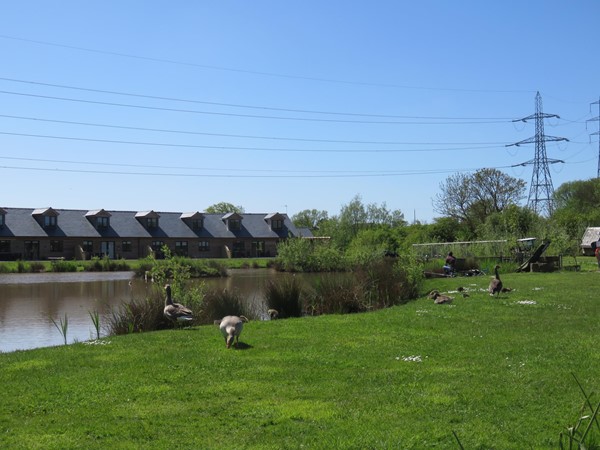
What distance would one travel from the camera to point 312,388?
7988 mm

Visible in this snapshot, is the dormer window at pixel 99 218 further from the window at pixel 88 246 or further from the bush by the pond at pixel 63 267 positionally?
the bush by the pond at pixel 63 267

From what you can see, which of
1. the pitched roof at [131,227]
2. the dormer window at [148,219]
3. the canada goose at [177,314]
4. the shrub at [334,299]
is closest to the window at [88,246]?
the pitched roof at [131,227]

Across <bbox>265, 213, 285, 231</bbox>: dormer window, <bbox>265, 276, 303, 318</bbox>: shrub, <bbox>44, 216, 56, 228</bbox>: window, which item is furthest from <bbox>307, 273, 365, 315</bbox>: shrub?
<bbox>265, 213, 285, 231</bbox>: dormer window

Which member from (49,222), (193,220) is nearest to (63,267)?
(49,222)

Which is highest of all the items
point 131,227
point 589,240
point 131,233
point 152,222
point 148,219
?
point 148,219

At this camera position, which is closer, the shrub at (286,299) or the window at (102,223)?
the shrub at (286,299)

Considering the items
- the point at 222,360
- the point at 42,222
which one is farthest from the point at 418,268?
the point at 42,222

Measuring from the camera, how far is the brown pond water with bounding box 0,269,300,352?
16.1 metres

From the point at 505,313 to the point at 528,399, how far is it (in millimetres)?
8074

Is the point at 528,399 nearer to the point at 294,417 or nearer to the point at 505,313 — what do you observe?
the point at 294,417

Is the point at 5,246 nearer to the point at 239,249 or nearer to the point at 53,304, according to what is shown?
the point at 239,249

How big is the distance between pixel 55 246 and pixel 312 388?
62061mm

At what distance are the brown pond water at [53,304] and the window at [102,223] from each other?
75.2ft

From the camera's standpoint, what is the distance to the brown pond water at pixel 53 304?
633 inches
